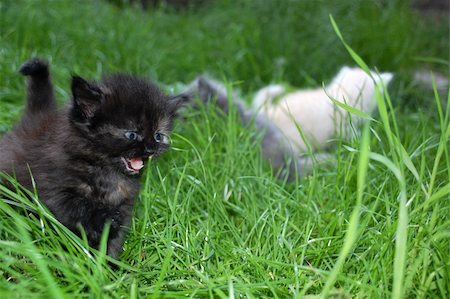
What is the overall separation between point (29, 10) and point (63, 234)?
2911 millimetres

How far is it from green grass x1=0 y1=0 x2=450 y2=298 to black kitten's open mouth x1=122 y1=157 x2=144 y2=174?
0.25 m

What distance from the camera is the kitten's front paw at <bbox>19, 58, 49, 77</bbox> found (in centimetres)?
257

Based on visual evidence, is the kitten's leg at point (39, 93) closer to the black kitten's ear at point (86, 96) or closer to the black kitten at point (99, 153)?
the black kitten at point (99, 153)

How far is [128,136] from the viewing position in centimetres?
212

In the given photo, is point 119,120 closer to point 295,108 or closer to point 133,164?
point 133,164

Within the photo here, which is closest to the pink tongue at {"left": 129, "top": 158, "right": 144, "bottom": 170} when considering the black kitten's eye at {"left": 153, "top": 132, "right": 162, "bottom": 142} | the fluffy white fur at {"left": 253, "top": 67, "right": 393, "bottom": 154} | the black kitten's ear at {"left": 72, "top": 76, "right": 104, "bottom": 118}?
the black kitten's eye at {"left": 153, "top": 132, "right": 162, "bottom": 142}

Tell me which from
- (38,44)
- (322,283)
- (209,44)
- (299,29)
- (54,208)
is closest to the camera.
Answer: (322,283)

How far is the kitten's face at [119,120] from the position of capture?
83.4 inches

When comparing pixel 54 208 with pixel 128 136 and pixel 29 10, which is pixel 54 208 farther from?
pixel 29 10

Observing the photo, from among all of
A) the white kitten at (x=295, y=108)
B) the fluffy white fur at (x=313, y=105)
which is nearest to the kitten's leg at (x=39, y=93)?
the white kitten at (x=295, y=108)

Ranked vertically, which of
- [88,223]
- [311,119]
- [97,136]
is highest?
[97,136]

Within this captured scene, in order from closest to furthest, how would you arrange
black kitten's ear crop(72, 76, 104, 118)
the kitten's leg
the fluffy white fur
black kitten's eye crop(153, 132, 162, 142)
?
black kitten's ear crop(72, 76, 104, 118)
black kitten's eye crop(153, 132, 162, 142)
the kitten's leg
the fluffy white fur

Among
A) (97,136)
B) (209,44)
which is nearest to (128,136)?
(97,136)

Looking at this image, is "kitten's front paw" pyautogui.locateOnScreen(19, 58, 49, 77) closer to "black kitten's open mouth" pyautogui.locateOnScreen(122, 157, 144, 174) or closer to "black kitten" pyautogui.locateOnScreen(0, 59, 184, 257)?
"black kitten" pyautogui.locateOnScreen(0, 59, 184, 257)
